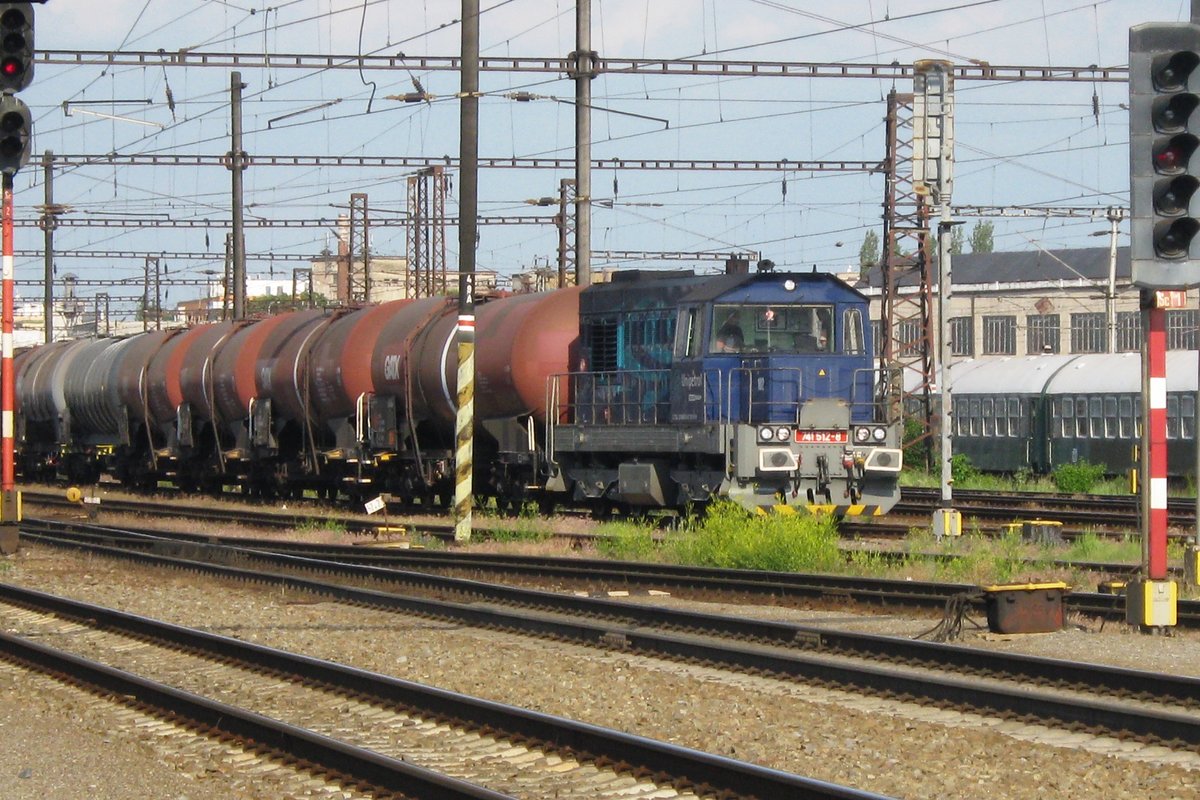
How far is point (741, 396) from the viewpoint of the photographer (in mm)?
22625

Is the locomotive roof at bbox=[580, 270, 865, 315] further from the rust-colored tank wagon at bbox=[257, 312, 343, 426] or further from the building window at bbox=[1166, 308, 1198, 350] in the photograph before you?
the building window at bbox=[1166, 308, 1198, 350]

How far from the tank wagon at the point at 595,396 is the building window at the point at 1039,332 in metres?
57.0

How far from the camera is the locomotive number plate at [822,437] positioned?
22.1 meters

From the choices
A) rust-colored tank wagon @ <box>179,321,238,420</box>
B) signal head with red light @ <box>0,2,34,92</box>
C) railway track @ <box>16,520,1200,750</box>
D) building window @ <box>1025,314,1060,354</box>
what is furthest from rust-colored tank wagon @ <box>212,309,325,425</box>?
building window @ <box>1025,314,1060,354</box>

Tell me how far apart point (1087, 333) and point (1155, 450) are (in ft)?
240

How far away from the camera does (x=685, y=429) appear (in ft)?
74.4

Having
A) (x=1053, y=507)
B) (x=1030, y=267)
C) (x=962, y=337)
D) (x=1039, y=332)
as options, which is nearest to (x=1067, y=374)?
(x=1053, y=507)

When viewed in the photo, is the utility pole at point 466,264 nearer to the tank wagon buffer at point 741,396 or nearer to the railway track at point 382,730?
the tank wagon buffer at point 741,396

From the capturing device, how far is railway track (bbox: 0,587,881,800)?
8141 mm

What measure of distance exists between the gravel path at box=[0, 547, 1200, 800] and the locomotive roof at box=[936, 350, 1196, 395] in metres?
25.4

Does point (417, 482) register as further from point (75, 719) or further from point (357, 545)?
point (75, 719)

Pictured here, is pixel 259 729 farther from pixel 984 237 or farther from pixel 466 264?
pixel 984 237

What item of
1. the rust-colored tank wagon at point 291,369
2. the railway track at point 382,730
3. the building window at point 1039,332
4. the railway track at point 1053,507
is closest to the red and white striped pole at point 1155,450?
the railway track at point 382,730

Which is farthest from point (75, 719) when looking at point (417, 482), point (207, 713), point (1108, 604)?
point (417, 482)
